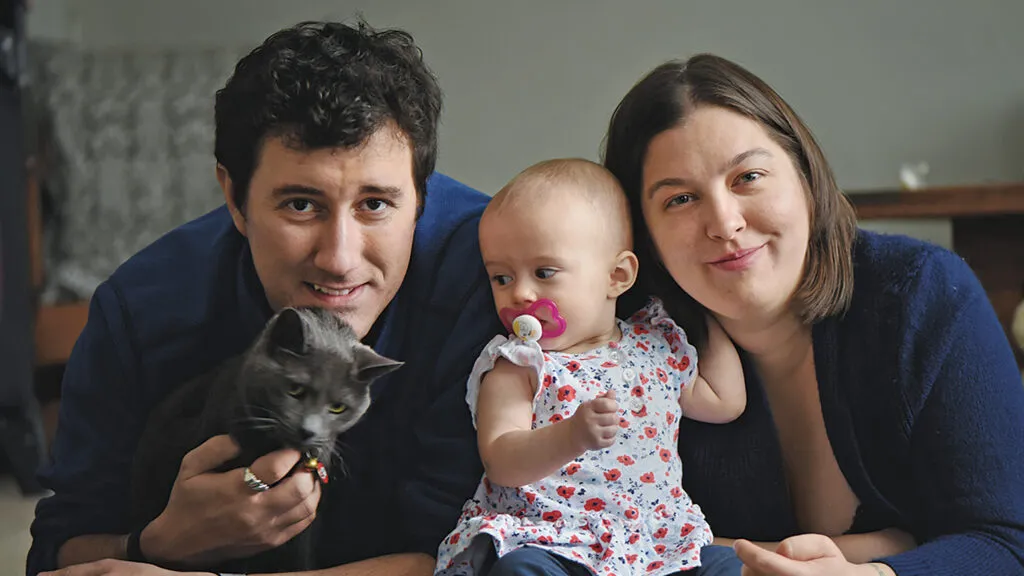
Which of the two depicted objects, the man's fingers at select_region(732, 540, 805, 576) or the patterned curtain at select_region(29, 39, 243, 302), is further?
the patterned curtain at select_region(29, 39, 243, 302)

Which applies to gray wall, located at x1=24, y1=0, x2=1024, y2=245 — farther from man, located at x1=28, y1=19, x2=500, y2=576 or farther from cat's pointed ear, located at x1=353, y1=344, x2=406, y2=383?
cat's pointed ear, located at x1=353, y1=344, x2=406, y2=383

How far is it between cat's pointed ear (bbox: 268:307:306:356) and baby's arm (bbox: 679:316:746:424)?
0.41 metres

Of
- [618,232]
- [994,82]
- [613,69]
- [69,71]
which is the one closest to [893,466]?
[618,232]

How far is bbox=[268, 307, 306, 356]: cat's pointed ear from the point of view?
2.77 ft

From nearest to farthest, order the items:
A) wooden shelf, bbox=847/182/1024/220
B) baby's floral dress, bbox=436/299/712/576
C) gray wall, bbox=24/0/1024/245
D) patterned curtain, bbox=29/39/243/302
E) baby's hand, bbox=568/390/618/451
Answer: baby's hand, bbox=568/390/618/451 → baby's floral dress, bbox=436/299/712/576 → wooden shelf, bbox=847/182/1024/220 → gray wall, bbox=24/0/1024/245 → patterned curtain, bbox=29/39/243/302

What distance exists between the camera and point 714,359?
105 cm

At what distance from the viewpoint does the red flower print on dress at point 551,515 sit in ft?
3.04

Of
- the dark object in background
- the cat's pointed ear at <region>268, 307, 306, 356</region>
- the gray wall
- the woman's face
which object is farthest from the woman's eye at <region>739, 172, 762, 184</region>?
the dark object in background

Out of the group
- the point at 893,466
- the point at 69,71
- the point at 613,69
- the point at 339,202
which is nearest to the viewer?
the point at 339,202

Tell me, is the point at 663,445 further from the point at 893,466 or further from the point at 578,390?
the point at 893,466

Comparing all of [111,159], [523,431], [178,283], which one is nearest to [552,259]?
[523,431]

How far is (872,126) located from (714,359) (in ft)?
5.96

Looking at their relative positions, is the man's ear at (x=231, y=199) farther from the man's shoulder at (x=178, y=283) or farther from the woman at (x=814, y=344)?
the woman at (x=814, y=344)

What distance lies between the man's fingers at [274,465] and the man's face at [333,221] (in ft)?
0.49
